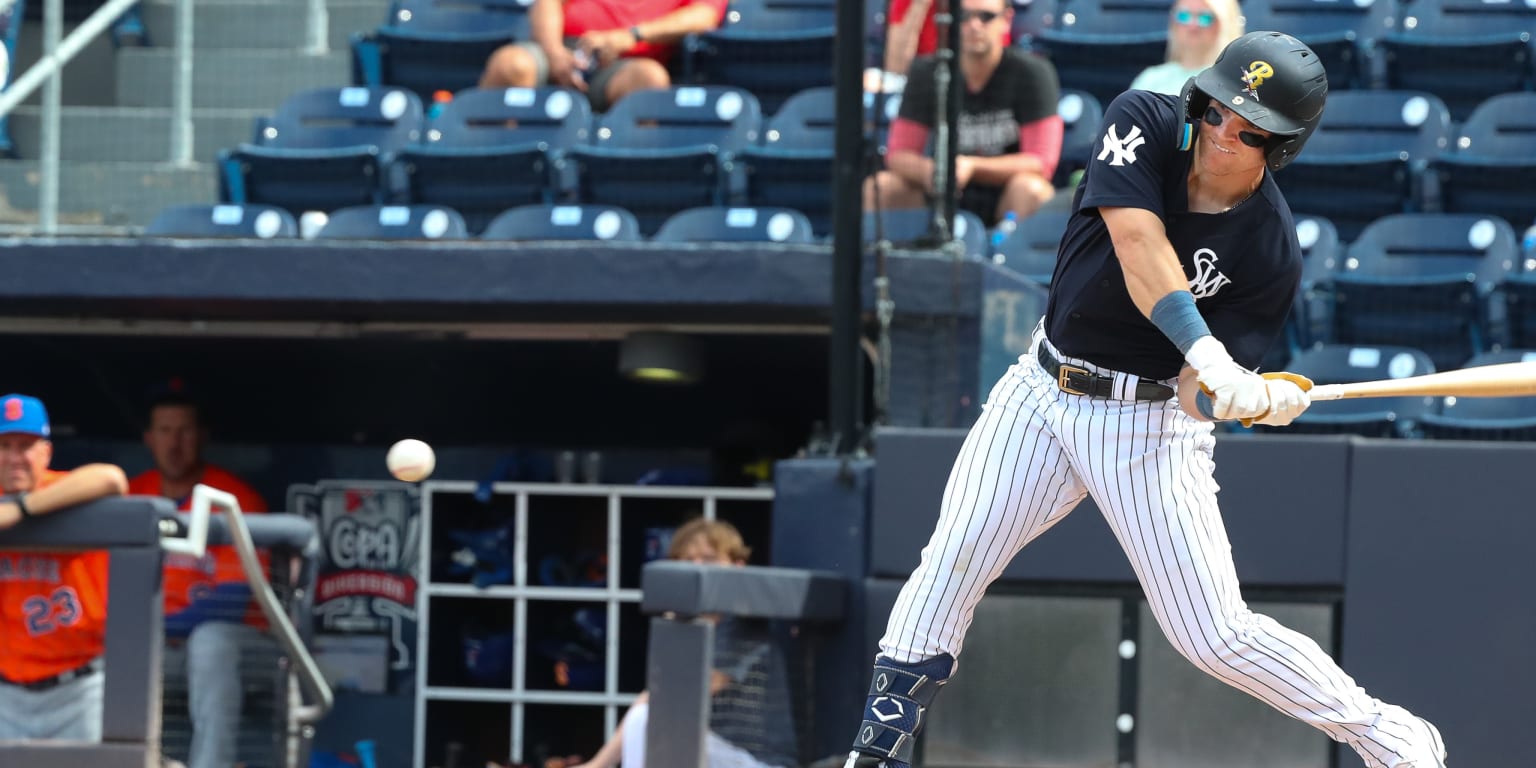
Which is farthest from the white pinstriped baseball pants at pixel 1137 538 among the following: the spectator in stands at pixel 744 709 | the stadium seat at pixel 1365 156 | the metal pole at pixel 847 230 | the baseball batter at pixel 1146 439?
the stadium seat at pixel 1365 156

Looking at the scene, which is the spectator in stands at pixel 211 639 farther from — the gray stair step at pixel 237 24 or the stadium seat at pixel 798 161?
the gray stair step at pixel 237 24

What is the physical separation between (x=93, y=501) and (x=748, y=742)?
1825mm

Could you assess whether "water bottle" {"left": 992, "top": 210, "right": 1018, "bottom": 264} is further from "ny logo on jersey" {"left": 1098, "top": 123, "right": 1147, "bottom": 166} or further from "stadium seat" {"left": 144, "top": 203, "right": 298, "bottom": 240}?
"ny logo on jersey" {"left": 1098, "top": 123, "right": 1147, "bottom": 166}

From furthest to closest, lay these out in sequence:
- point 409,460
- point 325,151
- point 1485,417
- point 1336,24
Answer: point 1336,24
point 325,151
point 1485,417
point 409,460

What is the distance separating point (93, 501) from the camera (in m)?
4.96

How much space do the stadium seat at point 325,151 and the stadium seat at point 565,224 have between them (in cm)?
85

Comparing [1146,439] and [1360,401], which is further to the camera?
[1360,401]

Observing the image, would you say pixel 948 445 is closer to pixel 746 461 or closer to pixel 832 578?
pixel 832 578

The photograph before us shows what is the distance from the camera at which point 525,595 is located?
23.7 ft

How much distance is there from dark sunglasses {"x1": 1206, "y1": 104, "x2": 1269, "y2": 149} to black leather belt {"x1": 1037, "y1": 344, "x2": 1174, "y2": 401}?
473 millimetres

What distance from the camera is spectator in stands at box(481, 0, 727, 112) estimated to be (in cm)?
808

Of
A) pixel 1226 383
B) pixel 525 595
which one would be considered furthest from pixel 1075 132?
pixel 1226 383

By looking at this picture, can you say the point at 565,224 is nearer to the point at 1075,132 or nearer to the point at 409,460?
the point at 1075,132

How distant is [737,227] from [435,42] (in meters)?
2.49
